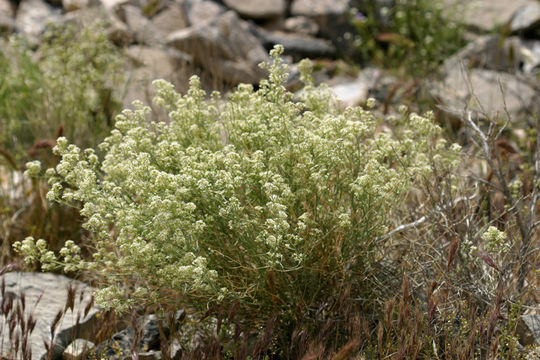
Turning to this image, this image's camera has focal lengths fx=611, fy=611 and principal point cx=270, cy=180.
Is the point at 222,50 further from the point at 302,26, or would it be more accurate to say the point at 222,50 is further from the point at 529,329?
the point at 529,329

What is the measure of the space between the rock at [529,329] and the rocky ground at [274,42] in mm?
2232

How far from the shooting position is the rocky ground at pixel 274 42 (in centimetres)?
668

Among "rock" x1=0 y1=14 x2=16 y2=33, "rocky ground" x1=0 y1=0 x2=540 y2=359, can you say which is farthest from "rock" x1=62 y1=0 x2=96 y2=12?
"rock" x1=0 y1=14 x2=16 y2=33

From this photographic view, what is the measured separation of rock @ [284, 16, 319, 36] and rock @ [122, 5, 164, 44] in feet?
7.37

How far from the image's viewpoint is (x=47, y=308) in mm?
3518

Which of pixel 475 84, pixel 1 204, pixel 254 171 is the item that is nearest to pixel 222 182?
pixel 254 171

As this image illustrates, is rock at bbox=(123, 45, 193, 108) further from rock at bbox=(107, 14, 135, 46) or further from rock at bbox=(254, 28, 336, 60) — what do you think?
rock at bbox=(254, 28, 336, 60)

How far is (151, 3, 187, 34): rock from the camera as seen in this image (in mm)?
9531

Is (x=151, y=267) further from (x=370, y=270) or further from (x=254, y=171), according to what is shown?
(x=370, y=270)

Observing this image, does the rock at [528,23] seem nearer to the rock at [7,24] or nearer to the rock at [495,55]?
the rock at [495,55]

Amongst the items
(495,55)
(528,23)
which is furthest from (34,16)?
(528,23)

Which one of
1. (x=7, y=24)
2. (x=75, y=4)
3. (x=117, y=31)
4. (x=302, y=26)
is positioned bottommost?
(x=302, y=26)

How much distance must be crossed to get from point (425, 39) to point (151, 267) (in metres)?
6.24

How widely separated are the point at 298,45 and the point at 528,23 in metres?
3.39
